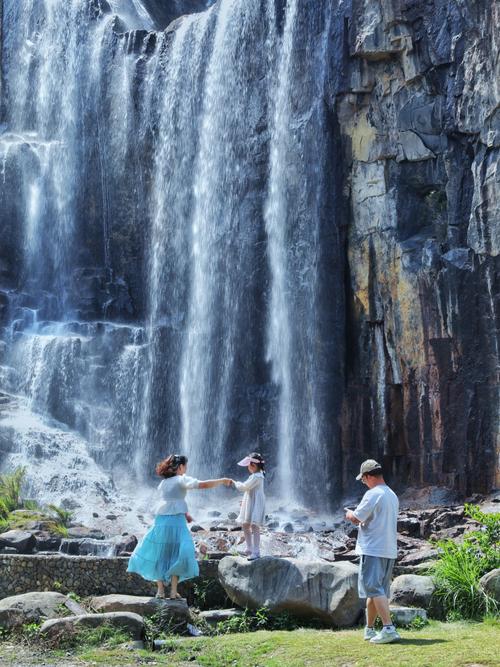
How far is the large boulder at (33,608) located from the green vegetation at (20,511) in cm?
923

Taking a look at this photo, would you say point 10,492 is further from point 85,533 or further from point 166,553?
point 166,553

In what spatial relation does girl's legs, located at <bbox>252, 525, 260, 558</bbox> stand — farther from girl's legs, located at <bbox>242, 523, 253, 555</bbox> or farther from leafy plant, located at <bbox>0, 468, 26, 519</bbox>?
leafy plant, located at <bbox>0, 468, 26, 519</bbox>

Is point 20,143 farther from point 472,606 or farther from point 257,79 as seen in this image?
point 472,606

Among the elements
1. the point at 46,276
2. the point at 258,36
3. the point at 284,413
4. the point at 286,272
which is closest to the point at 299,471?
the point at 284,413

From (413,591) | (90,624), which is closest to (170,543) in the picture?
(90,624)

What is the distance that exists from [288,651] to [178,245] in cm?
2449

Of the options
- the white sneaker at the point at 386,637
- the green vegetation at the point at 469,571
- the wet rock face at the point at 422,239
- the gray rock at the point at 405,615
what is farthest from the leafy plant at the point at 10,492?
the white sneaker at the point at 386,637

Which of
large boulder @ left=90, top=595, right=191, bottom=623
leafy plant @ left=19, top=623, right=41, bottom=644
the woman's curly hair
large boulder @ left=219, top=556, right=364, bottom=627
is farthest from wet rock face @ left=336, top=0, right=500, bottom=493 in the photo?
leafy plant @ left=19, top=623, right=41, bottom=644

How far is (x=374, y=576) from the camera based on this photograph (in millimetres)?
9203

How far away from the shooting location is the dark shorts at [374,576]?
9.16 metres

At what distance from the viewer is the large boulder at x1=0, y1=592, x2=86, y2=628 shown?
33.7ft

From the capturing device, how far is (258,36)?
32.1 meters

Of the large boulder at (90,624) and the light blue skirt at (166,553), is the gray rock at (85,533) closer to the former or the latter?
the light blue skirt at (166,553)

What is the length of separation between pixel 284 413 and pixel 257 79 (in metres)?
11.6
